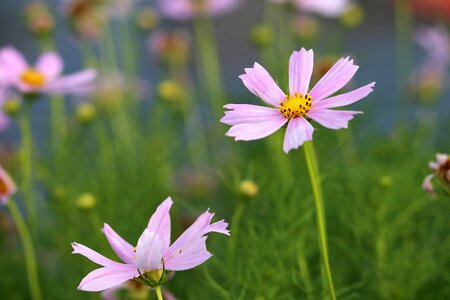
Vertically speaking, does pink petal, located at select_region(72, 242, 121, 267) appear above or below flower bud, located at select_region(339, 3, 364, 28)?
below

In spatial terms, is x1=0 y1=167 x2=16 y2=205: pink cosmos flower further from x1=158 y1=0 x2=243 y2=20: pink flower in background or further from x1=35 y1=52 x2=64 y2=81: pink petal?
x1=158 y1=0 x2=243 y2=20: pink flower in background

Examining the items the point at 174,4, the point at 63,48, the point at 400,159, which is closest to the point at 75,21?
the point at 174,4

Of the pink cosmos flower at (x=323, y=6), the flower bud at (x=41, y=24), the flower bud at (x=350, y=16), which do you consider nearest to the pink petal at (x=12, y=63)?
the flower bud at (x=41, y=24)

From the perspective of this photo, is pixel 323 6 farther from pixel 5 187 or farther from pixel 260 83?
pixel 260 83

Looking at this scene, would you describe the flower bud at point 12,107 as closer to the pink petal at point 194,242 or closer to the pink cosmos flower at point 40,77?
the pink cosmos flower at point 40,77

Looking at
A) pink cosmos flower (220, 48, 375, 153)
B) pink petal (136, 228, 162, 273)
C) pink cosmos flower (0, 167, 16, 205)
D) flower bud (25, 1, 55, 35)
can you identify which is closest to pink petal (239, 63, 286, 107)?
pink cosmos flower (220, 48, 375, 153)

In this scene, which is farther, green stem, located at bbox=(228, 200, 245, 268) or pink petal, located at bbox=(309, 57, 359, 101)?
green stem, located at bbox=(228, 200, 245, 268)


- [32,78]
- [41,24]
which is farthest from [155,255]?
[41,24]
